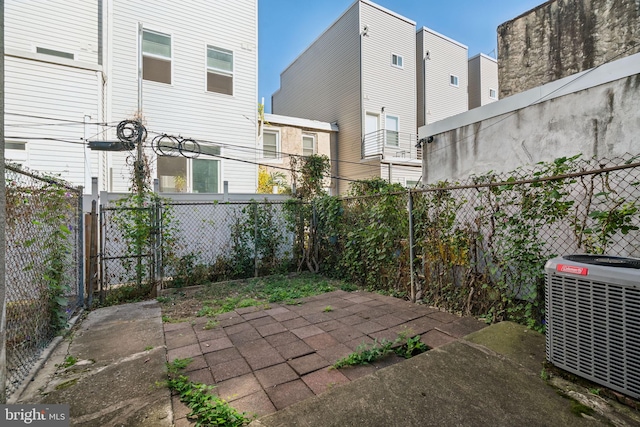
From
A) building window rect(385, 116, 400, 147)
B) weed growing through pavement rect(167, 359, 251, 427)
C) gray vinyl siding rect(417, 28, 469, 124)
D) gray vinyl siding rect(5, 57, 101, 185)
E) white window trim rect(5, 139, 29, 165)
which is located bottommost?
weed growing through pavement rect(167, 359, 251, 427)

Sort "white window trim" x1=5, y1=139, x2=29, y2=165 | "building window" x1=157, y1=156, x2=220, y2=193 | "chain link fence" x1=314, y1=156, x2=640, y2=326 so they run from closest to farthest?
"chain link fence" x1=314, y1=156, x2=640, y2=326
"white window trim" x1=5, y1=139, x2=29, y2=165
"building window" x1=157, y1=156, x2=220, y2=193

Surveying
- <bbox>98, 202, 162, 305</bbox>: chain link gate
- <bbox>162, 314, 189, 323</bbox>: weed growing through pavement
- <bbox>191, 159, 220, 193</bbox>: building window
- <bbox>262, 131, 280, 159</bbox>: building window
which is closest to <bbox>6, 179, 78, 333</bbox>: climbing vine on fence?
<bbox>162, 314, 189, 323</bbox>: weed growing through pavement

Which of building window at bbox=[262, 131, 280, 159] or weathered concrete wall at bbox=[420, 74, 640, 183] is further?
building window at bbox=[262, 131, 280, 159]

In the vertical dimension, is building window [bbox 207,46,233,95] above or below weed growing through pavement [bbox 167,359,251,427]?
above

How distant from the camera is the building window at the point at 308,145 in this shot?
12.4 m

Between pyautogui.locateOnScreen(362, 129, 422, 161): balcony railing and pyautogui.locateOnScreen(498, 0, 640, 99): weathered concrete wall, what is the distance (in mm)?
6604

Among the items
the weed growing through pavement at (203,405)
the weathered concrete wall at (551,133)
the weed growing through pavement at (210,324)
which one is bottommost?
the weed growing through pavement at (210,324)

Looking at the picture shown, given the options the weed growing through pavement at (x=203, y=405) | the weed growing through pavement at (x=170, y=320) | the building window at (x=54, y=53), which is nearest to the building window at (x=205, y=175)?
the building window at (x=54, y=53)

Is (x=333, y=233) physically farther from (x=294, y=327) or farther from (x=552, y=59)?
(x=552, y=59)

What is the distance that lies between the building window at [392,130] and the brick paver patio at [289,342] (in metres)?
9.39

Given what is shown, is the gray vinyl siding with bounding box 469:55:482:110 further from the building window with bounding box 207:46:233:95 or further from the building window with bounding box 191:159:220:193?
the building window with bounding box 191:159:220:193

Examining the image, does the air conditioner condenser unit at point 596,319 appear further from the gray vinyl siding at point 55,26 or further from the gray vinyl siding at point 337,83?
the gray vinyl siding at point 55,26

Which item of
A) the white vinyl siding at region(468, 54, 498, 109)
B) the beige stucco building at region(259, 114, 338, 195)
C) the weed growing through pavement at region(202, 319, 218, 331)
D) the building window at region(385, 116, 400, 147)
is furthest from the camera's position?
the white vinyl siding at region(468, 54, 498, 109)

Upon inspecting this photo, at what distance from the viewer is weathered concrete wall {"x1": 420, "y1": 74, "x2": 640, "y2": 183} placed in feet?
9.87
